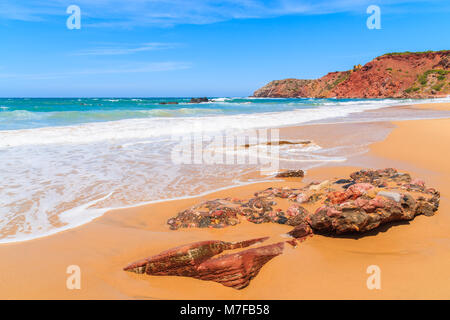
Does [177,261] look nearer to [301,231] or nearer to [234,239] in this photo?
[234,239]

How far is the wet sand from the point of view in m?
2.30

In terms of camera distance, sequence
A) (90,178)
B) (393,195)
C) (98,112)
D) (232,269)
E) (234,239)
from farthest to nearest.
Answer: (98,112)
(90,178)
(393,195)
(234,239)
(232,269)

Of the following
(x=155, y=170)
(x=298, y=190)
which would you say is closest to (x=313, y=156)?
(x=298, y=190)

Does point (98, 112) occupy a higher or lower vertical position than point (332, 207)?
higher

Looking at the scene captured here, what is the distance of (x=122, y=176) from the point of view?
590 cm

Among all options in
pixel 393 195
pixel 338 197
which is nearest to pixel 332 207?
pixel 338 197

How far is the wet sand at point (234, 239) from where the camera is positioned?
2.30 meters

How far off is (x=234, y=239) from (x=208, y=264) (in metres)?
0.65

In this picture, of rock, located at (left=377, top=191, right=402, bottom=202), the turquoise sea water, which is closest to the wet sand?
rock, located at (left=377, top=191, right=402, bottom=202)

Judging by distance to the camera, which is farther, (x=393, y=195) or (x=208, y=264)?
(x=393, y=195)

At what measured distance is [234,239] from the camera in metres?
3.07

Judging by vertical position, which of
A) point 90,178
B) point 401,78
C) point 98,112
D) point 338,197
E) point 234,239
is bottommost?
point 234,239

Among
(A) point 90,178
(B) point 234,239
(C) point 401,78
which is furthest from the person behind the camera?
(C) point 401,78
